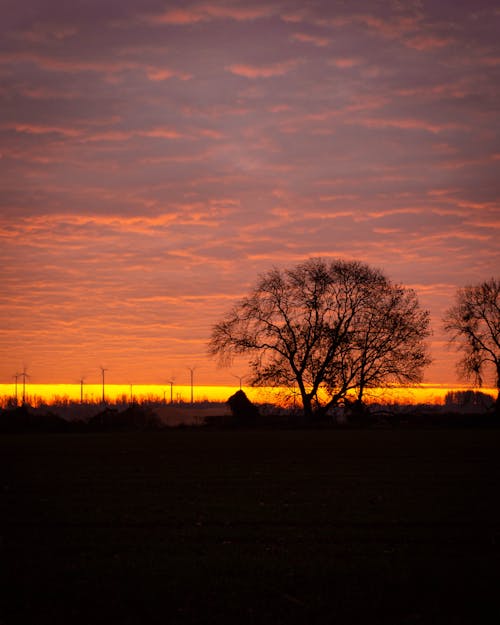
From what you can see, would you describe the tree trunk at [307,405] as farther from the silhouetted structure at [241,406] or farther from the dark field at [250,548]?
the dark field at [250,548]

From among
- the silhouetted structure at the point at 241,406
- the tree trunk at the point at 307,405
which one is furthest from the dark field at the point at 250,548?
the silhouetted structure at the point at 241,406

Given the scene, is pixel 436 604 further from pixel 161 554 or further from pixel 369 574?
pixel 161 554

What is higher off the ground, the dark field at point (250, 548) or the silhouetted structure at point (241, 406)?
the silhouetted structure at point (241, 406)

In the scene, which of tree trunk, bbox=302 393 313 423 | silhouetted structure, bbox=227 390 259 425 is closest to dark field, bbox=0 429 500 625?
tree trunk, bbox=302 393 313 423

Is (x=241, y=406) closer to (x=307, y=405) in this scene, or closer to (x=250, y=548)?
(x=307, y=405)

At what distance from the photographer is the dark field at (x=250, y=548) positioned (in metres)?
7.14

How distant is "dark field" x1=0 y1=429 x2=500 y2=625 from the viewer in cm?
714

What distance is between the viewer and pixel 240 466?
23266mm

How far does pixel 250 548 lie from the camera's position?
390 inches

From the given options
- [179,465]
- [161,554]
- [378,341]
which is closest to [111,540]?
[161,554]

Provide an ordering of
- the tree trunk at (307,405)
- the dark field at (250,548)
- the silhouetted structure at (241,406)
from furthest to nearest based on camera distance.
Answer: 1. the silhouetted structure at (241,406)
2. the tree trunk at (307,405)
3. the dark field at (250,548)

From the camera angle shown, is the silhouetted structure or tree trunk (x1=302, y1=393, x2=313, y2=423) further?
the silhouetted structure

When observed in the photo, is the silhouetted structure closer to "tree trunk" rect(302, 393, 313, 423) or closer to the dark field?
"tree trunk" rect(302, 393, 313, 423)

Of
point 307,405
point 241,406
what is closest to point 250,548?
point 307,405
